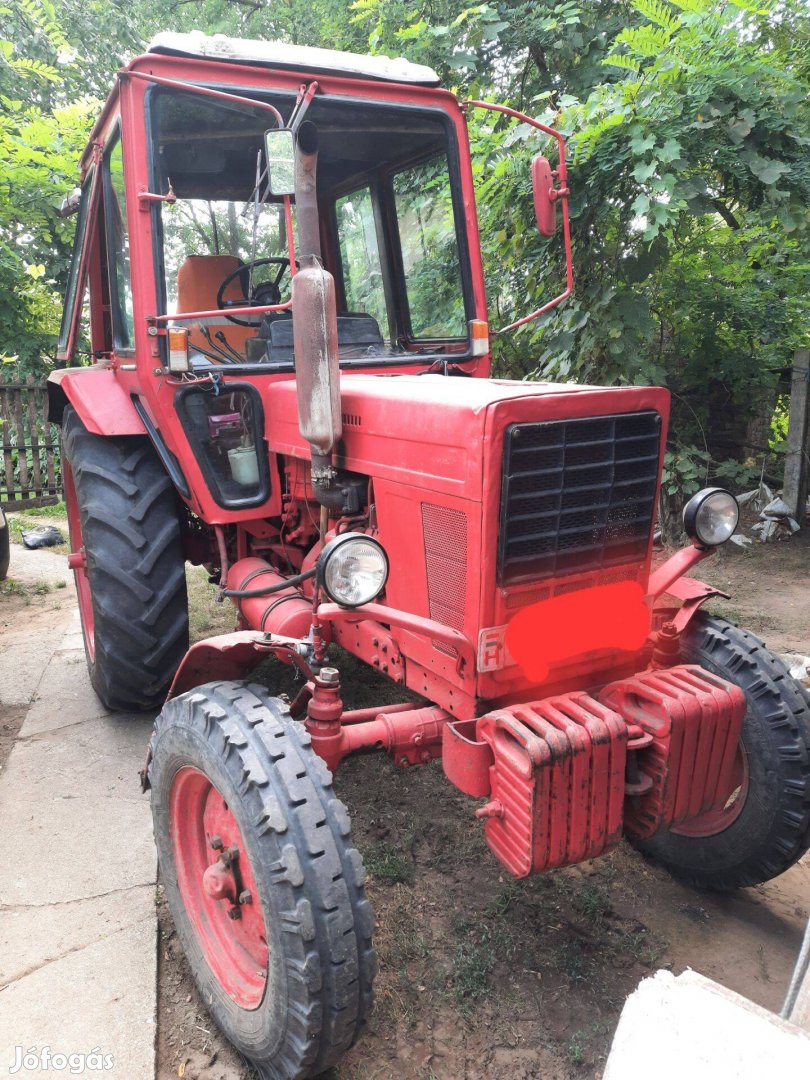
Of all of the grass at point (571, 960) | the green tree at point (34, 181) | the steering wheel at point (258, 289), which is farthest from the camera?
the green tree at point (34, 181)

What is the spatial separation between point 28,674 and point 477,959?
322 centimetres

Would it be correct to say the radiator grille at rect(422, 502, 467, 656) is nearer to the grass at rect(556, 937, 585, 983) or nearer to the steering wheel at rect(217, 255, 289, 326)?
the grass at rect(556, 937, 585, 983)

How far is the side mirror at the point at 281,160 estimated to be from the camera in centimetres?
213

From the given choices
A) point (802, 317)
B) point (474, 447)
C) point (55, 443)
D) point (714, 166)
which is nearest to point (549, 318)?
point (714, 166)

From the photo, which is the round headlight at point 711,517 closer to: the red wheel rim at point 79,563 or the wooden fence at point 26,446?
the red wheel rim at point 79,563

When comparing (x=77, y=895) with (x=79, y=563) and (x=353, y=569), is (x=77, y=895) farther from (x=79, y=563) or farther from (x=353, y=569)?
(x=79, y=563)

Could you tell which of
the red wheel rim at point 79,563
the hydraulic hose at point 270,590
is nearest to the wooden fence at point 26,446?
the red wheel rim at point 79,563

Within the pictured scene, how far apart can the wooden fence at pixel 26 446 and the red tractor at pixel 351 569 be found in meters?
6.48

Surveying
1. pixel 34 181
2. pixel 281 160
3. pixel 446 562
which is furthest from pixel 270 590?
pixel 34 181

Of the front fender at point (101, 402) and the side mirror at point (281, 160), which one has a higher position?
the side mirror at point (281, 160)

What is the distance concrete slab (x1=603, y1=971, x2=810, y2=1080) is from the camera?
3.82 ft

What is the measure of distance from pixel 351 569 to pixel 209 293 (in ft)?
7.37

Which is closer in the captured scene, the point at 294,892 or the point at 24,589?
the point at 294,892

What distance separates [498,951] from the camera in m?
2.34
